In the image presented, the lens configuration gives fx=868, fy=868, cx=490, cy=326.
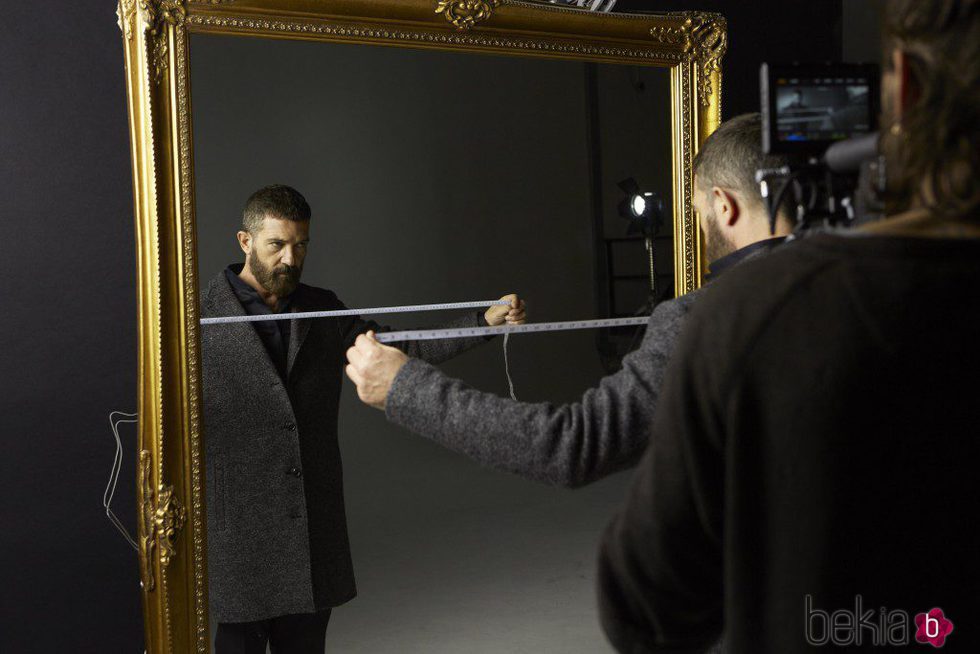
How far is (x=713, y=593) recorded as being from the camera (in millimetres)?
833

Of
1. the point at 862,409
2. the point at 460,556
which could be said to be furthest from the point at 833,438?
the point at 460,556

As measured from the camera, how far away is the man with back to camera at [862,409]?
0.62 meters

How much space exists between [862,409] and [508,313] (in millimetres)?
Result: 1526

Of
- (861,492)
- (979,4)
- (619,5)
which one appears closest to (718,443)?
(861,492)

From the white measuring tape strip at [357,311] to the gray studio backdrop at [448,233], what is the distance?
2 cm

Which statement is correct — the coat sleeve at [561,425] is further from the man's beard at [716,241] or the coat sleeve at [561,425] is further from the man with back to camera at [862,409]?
the man with back to camera at [862,409]

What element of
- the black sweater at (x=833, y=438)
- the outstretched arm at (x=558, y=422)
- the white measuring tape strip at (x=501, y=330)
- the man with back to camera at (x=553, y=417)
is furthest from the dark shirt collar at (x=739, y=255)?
the white measuring tape strip at (x=501, y=330)

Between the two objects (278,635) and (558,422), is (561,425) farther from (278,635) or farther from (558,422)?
(278,635)

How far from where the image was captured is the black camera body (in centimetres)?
101

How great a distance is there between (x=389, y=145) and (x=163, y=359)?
69cm

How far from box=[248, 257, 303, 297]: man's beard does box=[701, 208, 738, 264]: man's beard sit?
3.09 ft

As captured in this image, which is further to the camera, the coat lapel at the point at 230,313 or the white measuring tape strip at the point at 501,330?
the white measuring tape strip at the point at 501,330

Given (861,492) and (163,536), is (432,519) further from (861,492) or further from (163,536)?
(861,492)

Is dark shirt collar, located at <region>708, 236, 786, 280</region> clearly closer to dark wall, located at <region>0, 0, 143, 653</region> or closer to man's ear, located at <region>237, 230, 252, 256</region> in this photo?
man's ear, located at <region>237, 230, 252, 256</region>
